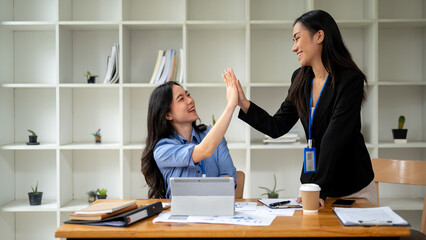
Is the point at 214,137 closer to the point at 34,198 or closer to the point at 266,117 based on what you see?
the point at 266,117

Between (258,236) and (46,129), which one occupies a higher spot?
(46,129)

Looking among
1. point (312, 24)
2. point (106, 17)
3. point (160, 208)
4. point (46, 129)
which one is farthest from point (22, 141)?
point (312, 24)

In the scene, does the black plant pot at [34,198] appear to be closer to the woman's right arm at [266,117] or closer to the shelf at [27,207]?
the shelf at [27,207]

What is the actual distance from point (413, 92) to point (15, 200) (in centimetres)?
344

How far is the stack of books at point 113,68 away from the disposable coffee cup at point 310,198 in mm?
2149

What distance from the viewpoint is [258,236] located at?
5.15 feet

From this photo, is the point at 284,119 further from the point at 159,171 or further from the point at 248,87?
the point at 248,87

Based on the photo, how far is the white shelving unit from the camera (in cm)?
377

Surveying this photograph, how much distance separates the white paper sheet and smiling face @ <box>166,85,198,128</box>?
2.15ft

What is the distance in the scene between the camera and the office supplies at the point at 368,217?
159 cm

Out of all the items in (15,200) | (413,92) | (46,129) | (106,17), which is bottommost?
(15,200)

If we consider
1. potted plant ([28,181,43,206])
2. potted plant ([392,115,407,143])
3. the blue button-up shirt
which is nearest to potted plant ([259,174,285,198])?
potted plant ([392,115,407,143])

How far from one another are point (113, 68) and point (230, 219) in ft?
7.07

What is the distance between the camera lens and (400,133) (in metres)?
3.52
